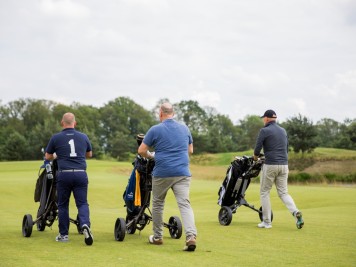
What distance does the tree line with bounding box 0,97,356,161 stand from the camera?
8312cm

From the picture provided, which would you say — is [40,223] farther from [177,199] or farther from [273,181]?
[273,181]

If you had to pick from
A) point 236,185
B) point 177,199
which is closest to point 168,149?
point 177,199

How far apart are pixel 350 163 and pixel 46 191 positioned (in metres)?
38.5

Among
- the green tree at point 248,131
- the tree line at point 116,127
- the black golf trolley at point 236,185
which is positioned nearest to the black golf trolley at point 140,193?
the black golf trolley at point 236,185

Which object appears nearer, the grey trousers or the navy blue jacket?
the grey trousers

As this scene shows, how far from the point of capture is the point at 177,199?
859 cm

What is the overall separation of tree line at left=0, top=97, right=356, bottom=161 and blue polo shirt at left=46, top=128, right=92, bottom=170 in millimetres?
56143

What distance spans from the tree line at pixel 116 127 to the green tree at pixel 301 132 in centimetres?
533

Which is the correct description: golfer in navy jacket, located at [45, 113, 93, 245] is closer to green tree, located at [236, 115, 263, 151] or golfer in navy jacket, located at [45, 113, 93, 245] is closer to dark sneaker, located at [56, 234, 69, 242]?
dark sneaker, located at [56, 234, 69, 242]

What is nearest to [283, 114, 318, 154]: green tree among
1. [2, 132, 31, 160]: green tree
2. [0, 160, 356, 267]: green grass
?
[2, 132, 31, 160]: green tree

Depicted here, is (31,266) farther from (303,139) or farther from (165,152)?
(303,139)

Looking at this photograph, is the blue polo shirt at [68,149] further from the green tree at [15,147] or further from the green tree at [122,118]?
the green tree at [122,118]

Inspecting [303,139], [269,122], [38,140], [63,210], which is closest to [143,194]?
[63,210]

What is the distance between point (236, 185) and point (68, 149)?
14.1 feet
